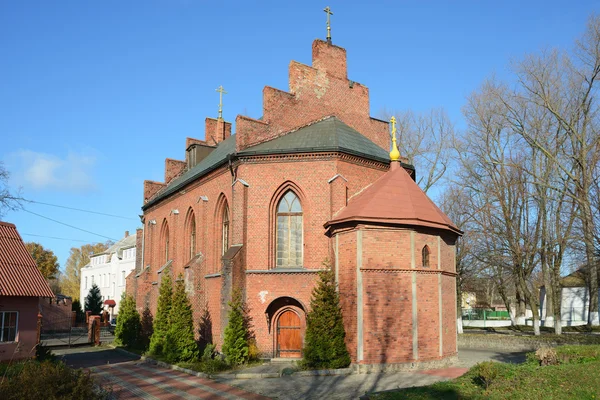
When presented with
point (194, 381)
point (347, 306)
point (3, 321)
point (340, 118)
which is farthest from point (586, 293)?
point (3, 321)

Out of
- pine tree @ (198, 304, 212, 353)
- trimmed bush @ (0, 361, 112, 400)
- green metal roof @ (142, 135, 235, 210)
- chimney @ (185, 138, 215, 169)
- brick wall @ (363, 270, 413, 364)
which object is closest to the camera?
trimmed bush @ (0, 361, 112, 400)

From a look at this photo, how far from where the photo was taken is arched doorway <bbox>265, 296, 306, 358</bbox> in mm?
20719

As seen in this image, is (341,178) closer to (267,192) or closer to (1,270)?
(267,192)

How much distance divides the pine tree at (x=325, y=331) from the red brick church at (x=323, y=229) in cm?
39

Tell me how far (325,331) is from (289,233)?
15.7 ft

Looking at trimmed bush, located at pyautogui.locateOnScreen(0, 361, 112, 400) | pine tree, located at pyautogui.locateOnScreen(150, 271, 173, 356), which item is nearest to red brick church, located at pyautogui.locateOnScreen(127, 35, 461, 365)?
pine tree, located at pyautogui.locateOnScreen(150, 271, 173, 356)

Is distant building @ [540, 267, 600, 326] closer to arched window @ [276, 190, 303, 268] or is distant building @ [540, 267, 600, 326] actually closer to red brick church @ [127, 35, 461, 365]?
red brick church @ [127, 35, 461, 365]

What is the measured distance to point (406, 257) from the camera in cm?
1894

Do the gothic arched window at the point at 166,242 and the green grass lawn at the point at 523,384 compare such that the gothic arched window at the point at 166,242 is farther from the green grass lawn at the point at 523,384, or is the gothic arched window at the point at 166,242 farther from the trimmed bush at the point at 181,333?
the green grass lawn at the point at 523,384

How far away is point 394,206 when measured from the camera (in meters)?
19.4

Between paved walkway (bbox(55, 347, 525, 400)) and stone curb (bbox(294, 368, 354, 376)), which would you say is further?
stone curb (bbox(294, 368, 354, 376))

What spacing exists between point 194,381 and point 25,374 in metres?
8.27

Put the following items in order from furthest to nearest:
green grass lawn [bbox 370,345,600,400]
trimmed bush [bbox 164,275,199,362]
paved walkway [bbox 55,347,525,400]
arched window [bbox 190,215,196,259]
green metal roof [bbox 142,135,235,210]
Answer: arched window [bbox 190,215,196,259], green metal roof [bbox 142,135,235,210], trimmed bush [bbox 164,275,199,362], paved walkway [bbox 55,347,525,400], green grass lawn [bbox 370,345,600,400]

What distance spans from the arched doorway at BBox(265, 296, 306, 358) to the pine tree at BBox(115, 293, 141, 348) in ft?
41.0
